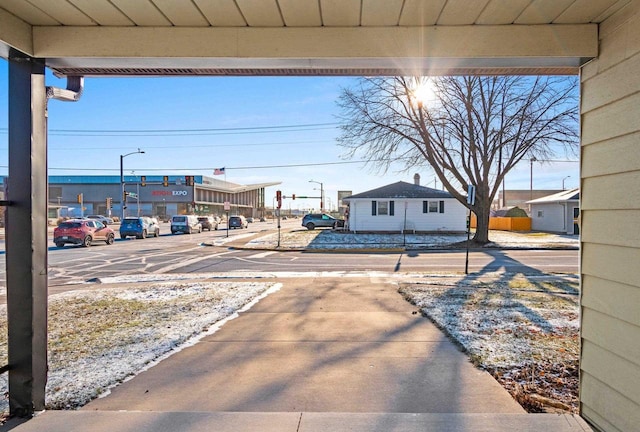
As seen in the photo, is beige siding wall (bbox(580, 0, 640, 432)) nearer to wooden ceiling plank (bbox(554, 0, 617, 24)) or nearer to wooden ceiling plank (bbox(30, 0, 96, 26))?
wooden ceiling plank (bbox(554, 0, 617, 24))

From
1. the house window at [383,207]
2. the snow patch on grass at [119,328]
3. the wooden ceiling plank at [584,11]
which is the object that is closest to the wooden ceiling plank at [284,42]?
the wooden ceiling plank at [584,11]

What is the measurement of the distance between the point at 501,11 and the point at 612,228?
5.54 feet

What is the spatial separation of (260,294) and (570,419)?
615 centimetres

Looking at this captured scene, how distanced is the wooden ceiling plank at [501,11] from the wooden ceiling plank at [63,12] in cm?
293

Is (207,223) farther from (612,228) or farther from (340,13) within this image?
(612,228)

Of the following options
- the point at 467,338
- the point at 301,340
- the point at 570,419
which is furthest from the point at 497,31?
the point at 301,340

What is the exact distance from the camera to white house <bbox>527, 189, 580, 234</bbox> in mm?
30141

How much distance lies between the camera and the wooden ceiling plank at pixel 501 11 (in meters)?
2.61

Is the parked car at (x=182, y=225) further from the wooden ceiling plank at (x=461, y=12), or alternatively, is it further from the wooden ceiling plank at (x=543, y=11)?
the wooden ceiling plank at (x=543, y=11)

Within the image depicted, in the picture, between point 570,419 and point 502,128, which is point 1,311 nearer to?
point 570,419

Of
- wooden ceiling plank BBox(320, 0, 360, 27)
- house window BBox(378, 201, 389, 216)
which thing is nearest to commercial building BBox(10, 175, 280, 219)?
house window BBox(378, 201, 389, 216)

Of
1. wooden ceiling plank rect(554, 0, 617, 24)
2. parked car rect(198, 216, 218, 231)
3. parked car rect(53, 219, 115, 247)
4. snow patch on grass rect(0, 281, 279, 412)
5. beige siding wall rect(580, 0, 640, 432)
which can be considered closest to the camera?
beige siding wall rect(580, 0, 640, 432)

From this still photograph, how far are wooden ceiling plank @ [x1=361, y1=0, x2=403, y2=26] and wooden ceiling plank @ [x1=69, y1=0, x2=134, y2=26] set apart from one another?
1.79 metres

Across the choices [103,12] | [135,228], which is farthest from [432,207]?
[103,12]
